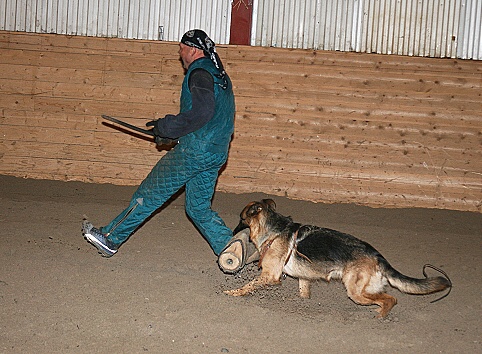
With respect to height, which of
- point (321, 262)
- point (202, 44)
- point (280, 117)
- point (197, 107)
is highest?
point (202, 44)

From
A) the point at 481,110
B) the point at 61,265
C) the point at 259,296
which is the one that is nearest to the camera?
the point at 259,296

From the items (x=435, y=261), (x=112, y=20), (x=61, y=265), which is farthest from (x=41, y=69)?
(x=435, y=261)

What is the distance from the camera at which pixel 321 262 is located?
511 cm

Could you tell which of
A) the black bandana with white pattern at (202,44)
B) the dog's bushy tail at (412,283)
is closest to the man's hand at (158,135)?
the black bandana with white pattern at (202,44)

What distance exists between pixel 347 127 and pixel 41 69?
4.90 meters

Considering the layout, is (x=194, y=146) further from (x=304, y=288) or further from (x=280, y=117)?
(x=280, y=117)

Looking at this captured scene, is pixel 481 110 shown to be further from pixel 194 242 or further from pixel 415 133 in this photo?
pixel 194 242

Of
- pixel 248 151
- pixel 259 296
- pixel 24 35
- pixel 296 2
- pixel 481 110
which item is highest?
pixel 296 2

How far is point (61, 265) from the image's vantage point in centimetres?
581

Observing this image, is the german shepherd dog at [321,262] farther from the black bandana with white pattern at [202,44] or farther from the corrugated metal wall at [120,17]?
the corrugated metal wall at [120,17]

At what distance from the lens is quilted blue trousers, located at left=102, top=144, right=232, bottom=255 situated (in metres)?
5.50

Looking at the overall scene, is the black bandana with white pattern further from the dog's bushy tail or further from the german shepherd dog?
the dog's bushy tail

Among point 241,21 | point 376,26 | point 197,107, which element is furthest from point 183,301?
point 376,26

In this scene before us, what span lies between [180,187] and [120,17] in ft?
16.3
